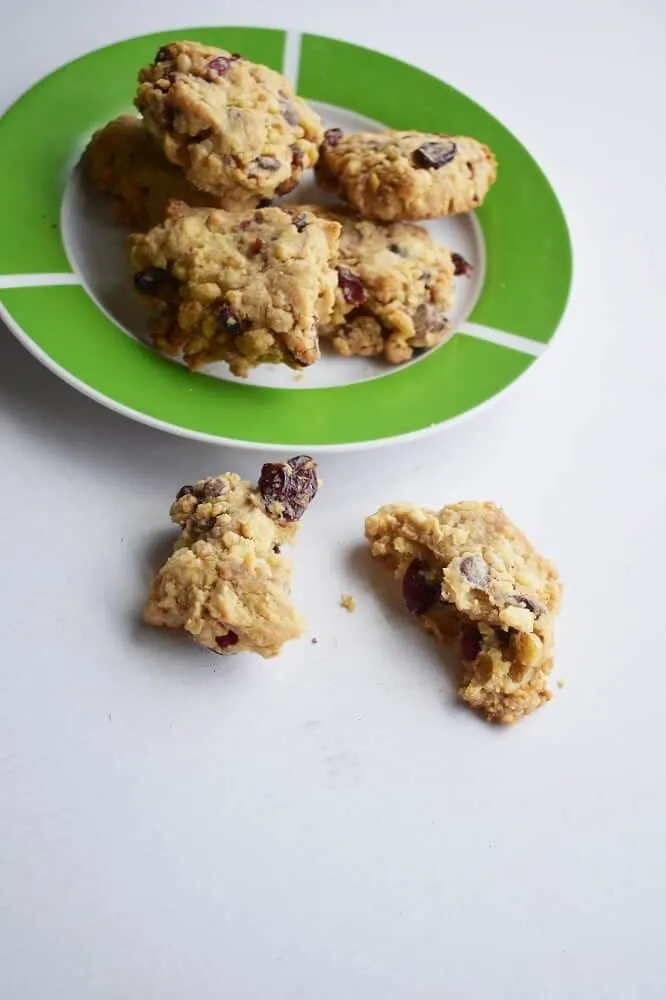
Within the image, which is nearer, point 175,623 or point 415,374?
point 175,623

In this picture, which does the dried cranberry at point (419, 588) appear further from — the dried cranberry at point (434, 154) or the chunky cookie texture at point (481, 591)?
the dried cranberry at point (434, 154)

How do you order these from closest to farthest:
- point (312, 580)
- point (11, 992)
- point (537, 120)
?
point (11, 992) → point (312, 580) → point (537, 120)

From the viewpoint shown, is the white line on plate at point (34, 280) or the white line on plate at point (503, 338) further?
the white line on plate at point (503, 338)

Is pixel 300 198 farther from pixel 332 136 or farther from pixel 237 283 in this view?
pixel 237 283

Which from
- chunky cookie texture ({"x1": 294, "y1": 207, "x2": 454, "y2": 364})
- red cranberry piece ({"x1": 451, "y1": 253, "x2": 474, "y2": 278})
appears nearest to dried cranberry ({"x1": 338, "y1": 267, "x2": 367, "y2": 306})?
chunky cookie texture ({"x1": 294, "y1": 207, "x2": 454, "y2": 364})

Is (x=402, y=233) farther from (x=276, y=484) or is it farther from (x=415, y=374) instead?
(x=276, y=484)

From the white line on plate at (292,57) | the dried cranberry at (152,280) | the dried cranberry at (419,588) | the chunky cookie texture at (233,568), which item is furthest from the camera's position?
the white line on plate at (292,57)

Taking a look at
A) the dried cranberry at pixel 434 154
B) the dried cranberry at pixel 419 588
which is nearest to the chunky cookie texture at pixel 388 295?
the dried cranberry at pixel 434 154

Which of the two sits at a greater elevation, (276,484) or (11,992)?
(276,484)

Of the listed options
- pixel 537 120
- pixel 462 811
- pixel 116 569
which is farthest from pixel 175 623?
pixel 537 120
